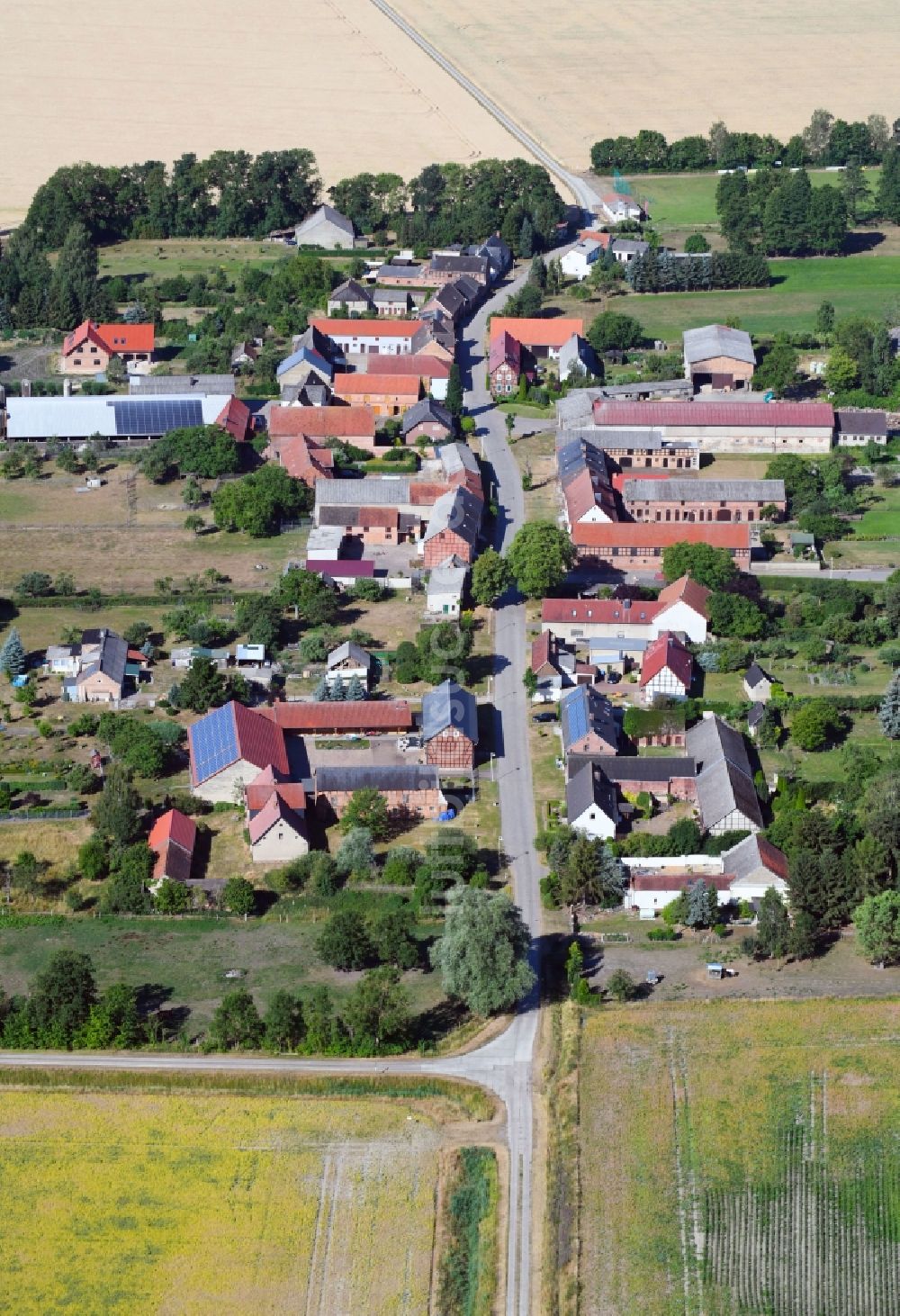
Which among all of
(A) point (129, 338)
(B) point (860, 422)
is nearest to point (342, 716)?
(B) point (860, 422)

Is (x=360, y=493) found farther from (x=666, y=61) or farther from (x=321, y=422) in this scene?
(x=666, y=61)

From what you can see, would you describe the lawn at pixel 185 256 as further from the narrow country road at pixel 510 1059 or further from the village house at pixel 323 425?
the narrow country road at pixel 510 1059

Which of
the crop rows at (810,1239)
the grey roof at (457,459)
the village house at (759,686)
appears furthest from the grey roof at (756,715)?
the grey roof at (457,459)

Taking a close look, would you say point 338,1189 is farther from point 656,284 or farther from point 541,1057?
point 656,284

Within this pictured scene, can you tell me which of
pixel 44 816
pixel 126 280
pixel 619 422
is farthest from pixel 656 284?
pixel 44 816

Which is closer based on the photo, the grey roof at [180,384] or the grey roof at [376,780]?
the grey roof at [376,780]

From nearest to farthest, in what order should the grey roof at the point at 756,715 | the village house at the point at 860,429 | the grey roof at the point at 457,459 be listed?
the grey roof at the point at 756,715 → the grey roof at the point at 457,459 → the village house at the point at 860,429
